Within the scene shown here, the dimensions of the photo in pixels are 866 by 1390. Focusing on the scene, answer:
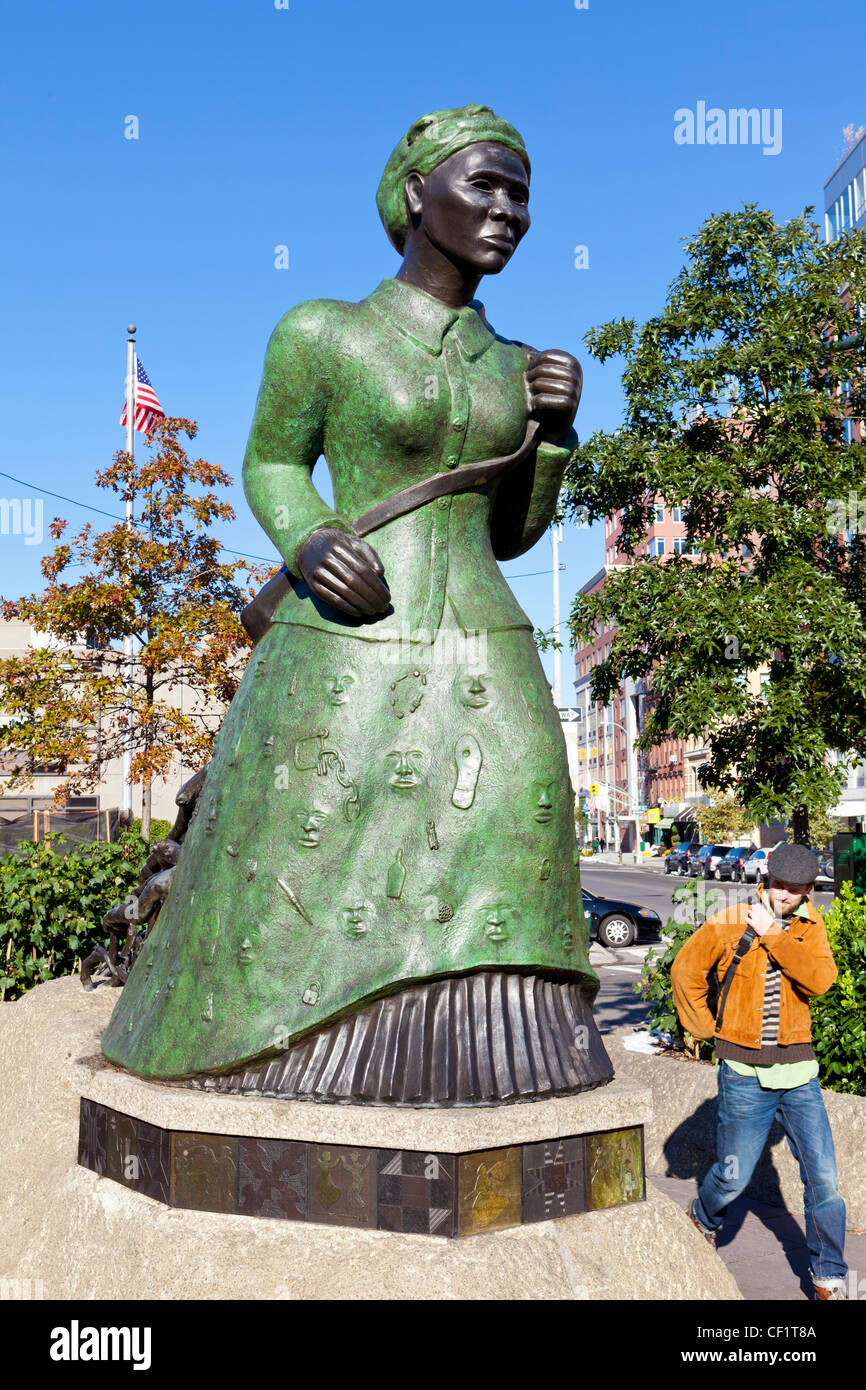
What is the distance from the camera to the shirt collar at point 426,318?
11.8ft

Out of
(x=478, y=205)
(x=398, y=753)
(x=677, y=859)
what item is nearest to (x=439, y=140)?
(x=478, y=205)

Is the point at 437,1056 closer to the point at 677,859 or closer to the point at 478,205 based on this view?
the point at 478,205

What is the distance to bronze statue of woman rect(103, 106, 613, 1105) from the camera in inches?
124

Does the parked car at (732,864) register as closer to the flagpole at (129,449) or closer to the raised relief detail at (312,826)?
the flagpole at (129,449)

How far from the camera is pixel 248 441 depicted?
3689mm

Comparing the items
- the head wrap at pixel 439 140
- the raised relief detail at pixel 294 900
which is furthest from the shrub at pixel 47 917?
the head wrap at pixel 439 140

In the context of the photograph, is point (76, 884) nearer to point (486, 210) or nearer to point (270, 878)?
point (270, 878)

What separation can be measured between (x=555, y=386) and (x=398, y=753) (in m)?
1.29

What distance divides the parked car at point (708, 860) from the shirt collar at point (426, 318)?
38.2 metres

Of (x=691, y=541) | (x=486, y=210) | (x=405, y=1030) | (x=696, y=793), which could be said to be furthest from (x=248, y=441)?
(x=696, y=793)

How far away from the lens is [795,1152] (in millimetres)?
4523

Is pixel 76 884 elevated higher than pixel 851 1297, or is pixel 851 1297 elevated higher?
pixel 76 884

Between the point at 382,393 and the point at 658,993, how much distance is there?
17.2ft

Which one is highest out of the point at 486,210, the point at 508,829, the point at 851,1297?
the point at 486,210
